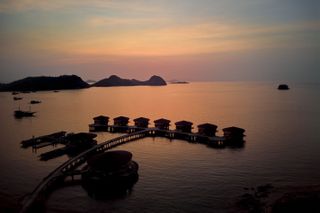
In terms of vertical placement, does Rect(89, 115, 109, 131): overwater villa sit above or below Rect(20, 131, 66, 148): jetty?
above

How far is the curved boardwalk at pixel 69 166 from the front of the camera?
3094cm

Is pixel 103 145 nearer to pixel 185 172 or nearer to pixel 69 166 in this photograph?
pixel 69 166

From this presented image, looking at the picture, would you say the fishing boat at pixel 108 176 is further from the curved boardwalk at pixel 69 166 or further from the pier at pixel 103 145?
the curved boardwalk at pixel 69 166

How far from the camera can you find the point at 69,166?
4516 cm

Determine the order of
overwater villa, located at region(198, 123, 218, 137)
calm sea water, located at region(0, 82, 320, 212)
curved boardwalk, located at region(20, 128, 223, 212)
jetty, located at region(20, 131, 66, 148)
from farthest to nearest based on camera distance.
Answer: overwater villa, located at region(198, 123, 218, 137), jetty, located at region(20, 131, 66, 148), calm sea water, located at region(0, 82, 320, 212), curved boardwalk, located at region(20, 128, 223, 212)

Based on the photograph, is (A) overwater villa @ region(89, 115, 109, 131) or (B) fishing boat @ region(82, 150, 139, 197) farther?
(A) overwater villa @ region(89, 115, 109, 131)

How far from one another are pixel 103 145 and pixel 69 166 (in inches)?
502

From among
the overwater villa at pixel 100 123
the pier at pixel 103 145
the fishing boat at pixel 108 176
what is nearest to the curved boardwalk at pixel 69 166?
the pier at pixel 103 145

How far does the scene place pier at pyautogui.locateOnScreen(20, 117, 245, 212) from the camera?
31.9 metres

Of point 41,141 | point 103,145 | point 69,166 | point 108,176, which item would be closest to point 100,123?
point 41,141

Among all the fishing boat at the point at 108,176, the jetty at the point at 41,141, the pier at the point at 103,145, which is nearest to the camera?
the pier at the point at 103,145

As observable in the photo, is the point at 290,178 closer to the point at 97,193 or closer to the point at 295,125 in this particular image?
the point at 97,193

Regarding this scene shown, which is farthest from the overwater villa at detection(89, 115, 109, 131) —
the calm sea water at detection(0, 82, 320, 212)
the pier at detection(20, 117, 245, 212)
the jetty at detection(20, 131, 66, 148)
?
the jetty at detection(20, 131, 66, 148)

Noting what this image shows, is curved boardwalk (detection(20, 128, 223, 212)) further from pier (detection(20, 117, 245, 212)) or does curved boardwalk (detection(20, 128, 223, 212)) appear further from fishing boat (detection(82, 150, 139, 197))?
fishing boat (detection(82, 150, 139, 197))
